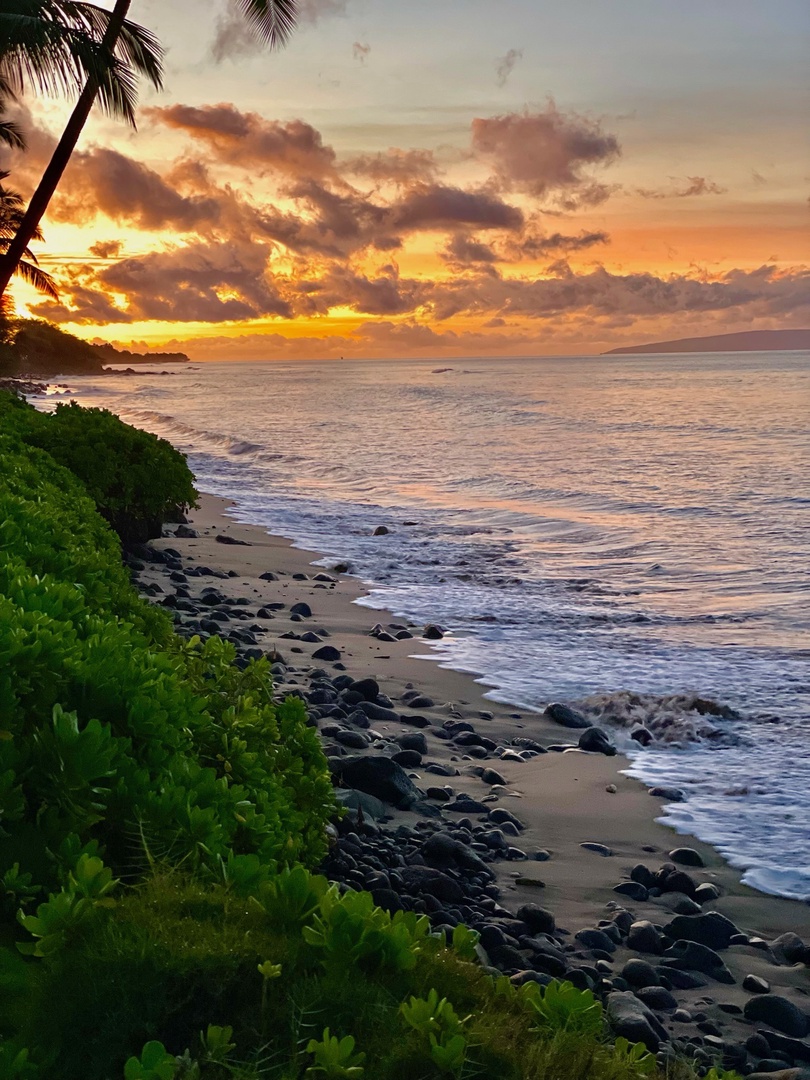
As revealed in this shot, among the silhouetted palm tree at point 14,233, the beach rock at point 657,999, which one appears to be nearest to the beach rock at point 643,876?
the beach rock at point 657,999

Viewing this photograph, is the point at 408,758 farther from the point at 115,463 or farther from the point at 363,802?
the point at 115,463

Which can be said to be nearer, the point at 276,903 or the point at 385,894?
the point at 276,903

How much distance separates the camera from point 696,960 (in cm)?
434

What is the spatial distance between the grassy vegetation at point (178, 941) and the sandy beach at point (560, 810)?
2.30 metres

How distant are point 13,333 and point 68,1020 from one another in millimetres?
78271

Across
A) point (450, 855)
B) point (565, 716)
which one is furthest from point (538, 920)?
point (565, 716)

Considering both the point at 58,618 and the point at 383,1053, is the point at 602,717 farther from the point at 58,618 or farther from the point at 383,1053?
the point at 383,1053

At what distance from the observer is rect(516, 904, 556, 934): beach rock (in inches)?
175

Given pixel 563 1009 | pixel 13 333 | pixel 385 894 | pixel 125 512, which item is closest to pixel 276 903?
pixel 563 1009

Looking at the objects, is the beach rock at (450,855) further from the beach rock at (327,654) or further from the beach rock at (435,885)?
the beach rock at (327,654)

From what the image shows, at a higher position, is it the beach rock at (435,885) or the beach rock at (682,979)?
the beach rock at (435,885)

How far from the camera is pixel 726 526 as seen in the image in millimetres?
17297

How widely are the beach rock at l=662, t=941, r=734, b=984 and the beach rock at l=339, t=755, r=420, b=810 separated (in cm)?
172

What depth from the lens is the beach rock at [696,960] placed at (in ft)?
14.1
